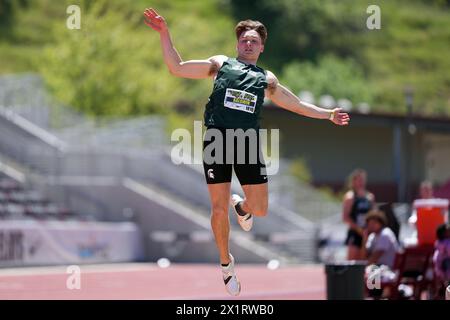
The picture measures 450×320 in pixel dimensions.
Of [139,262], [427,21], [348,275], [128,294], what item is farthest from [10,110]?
[427,21]

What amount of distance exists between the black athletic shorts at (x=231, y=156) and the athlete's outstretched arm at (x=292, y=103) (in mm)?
537

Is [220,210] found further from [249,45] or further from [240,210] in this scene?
[249,45]

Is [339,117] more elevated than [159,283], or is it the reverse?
[339,117]

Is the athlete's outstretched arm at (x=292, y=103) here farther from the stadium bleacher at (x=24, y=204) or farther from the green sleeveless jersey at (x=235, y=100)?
the stadium bleacher at (x=24, y=204)

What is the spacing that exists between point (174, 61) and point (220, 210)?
4.52 ft

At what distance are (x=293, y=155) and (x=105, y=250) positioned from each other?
965 inches

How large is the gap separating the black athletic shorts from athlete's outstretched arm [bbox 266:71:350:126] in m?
0.54

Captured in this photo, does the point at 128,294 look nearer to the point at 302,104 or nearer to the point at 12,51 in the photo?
the point at 302,104

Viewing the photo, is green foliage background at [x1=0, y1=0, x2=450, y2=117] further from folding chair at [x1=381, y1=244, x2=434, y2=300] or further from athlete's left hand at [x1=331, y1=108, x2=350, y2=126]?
athlete's left hand at [x1=331, y1=108, x2=350, y2=126]

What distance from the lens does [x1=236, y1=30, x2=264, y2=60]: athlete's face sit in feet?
31.2

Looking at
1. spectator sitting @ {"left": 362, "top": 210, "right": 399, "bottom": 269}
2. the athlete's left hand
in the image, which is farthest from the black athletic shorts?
spectator sitting @ {"left": 362, "top": 210, "right": 399, "bottom": 269}

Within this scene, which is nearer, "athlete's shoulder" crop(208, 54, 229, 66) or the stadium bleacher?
"athlete's shoulder" crop(208, 54, 229, 66)

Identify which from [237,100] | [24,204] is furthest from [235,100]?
[24,204]

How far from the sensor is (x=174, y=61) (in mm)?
9383
